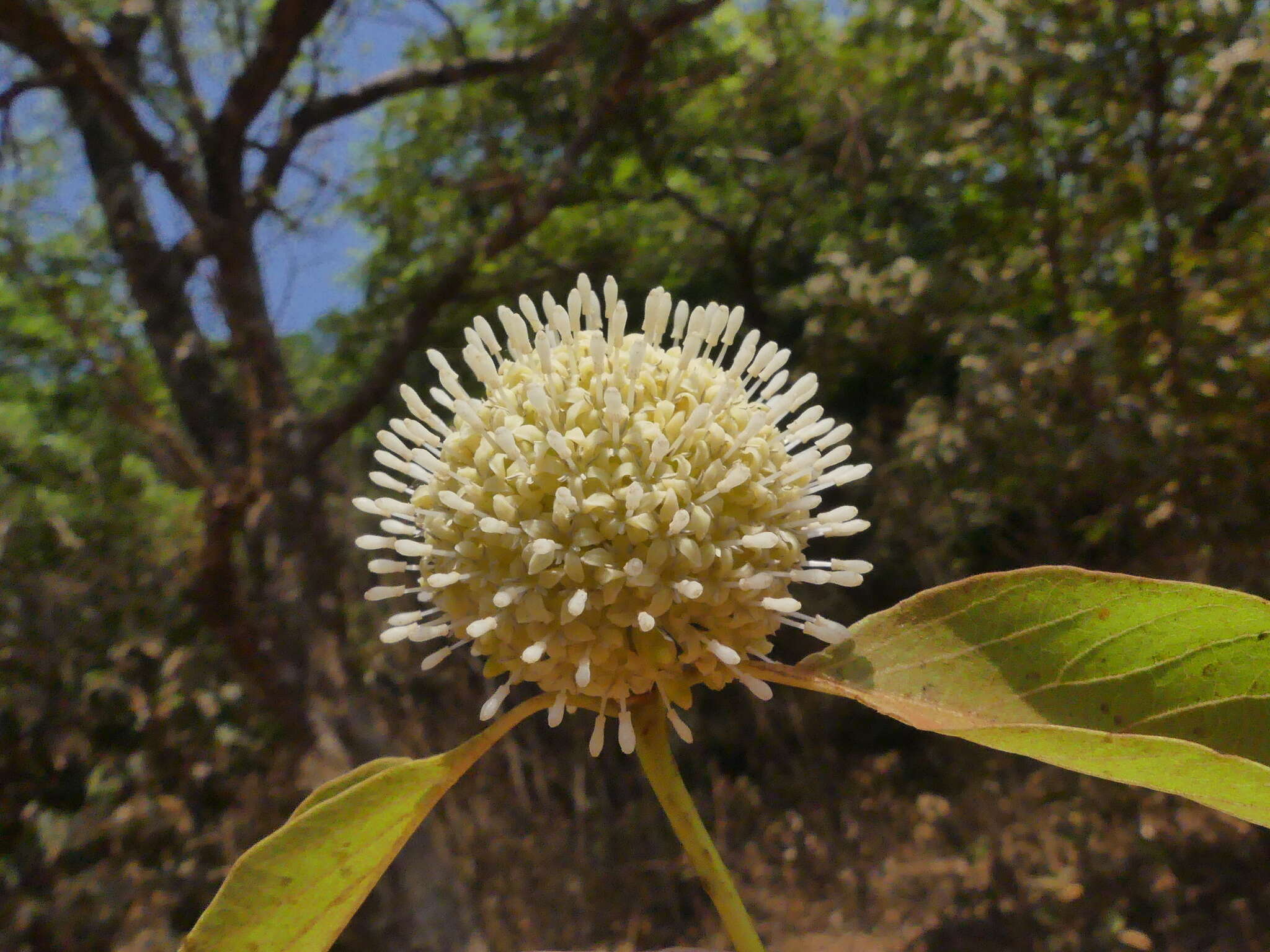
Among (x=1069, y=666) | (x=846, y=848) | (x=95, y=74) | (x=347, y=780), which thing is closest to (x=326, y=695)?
(x=95, y=74)

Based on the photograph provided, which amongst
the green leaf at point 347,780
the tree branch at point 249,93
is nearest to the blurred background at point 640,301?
the tree branch at point 249,93

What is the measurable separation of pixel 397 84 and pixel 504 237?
1.10m

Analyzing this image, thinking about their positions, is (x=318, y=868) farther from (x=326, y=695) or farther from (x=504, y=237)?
(x=504, y=237)

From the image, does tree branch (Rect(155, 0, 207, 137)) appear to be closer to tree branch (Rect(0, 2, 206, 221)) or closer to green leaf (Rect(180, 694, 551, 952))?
tree branch (Rect(0, 2, 206, 221))

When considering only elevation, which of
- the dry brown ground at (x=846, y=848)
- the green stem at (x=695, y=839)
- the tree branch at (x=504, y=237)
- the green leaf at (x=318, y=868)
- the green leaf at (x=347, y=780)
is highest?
the tree branch at (x=504, y=237)

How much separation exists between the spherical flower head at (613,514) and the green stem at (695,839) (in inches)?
1.6

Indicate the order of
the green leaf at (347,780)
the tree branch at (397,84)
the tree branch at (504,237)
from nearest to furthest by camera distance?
1. the green leaf at (347,780)
2. the tree branch at (504,237)
3. the tree branch at (397,84)

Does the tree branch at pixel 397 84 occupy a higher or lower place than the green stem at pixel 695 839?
higher

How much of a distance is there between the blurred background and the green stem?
2678 millimetres

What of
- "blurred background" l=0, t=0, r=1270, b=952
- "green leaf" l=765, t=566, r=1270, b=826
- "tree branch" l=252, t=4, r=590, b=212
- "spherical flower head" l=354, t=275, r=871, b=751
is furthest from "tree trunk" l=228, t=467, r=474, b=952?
"green leaf" l=765, t=566, r=1270, b=826

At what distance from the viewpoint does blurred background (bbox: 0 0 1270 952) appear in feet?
10.1

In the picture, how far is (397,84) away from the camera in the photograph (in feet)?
14.9

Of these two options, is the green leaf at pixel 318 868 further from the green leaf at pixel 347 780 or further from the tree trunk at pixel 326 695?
the tree trunk at pixel 326 695

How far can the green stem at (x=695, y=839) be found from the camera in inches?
32.6
